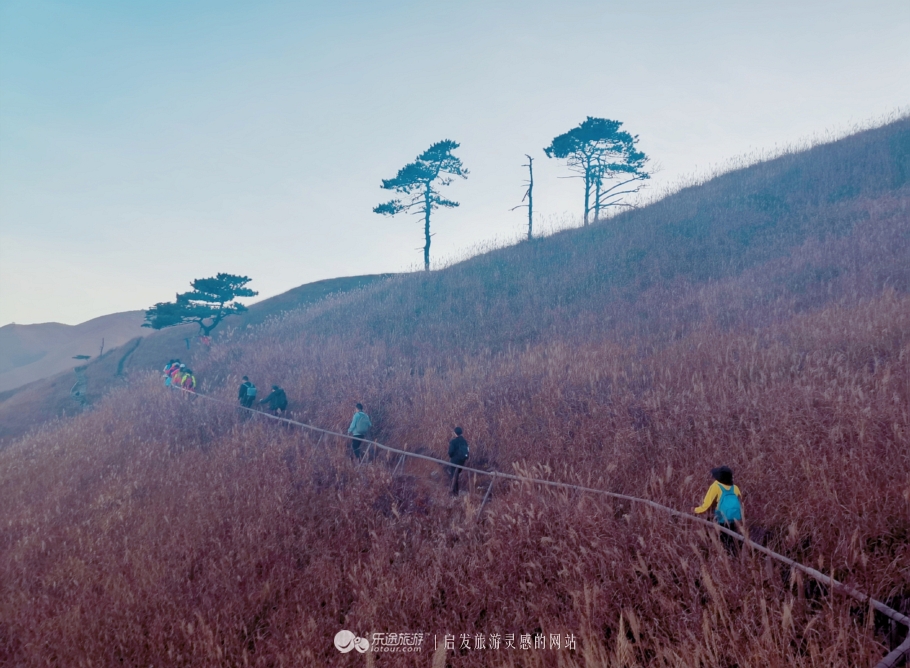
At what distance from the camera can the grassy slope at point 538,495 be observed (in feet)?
11.8

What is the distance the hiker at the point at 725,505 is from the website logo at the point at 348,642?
118 inches

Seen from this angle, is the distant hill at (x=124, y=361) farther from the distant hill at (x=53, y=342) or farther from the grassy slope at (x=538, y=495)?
the grassy slope at (x=538, y=495)

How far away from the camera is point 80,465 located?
10023 mm

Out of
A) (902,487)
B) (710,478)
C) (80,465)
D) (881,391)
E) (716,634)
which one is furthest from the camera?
(80,465)

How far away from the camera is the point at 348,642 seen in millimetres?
4285

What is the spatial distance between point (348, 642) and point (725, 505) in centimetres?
336

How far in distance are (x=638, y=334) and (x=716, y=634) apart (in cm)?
814

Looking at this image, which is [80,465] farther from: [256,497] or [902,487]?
[902,487]

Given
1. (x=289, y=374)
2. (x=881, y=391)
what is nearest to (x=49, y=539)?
(x=289, y=374)

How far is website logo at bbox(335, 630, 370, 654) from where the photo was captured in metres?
4.21

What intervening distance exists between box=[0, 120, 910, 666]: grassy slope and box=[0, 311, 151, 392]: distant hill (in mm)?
55692

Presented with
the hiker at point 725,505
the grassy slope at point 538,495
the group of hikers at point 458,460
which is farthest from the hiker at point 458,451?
the hiker at point 725,505

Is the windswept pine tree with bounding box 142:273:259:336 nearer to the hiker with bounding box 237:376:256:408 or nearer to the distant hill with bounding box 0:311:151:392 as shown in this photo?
the hiker with bounding box 237:376:256:408

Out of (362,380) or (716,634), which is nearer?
(716,634)
